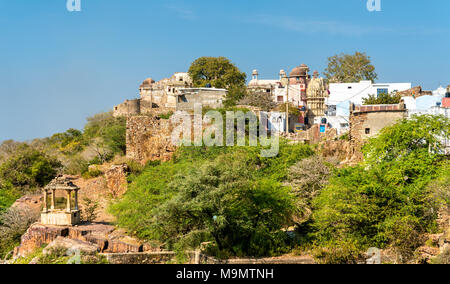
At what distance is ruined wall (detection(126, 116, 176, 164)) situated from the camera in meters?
28.1

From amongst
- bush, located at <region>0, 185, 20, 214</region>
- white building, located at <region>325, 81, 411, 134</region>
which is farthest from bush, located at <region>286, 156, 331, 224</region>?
white building, located at <region>325, 81, 411, 134</region>

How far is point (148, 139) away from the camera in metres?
28.5

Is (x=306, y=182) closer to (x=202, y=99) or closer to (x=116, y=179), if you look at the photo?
(x=116, y=179)

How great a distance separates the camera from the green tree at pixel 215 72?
143ft

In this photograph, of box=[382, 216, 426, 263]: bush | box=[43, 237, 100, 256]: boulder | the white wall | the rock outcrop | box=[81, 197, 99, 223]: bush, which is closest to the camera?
box=[382, 216, 426, 263]: bush

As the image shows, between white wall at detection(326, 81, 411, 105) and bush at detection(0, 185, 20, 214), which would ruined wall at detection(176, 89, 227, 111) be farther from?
bush at detection(0, 185, 20, 214)

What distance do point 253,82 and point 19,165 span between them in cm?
2565

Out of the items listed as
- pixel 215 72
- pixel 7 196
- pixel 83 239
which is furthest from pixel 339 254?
pixel 215 72

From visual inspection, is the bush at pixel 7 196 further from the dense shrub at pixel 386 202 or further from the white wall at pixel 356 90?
the white wall at pixel 356 90
